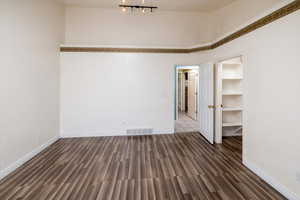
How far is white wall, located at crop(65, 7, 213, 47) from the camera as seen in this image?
176 inches

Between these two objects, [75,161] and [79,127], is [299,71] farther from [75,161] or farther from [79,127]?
[79,127]

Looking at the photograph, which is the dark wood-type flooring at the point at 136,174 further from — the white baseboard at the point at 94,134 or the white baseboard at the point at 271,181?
the white baseboard at the point at 94,134

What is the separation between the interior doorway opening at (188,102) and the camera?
215 inches

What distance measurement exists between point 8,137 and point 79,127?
6.23 feet

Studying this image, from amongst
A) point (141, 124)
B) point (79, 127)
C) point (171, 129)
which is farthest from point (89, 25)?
point (171, 129)

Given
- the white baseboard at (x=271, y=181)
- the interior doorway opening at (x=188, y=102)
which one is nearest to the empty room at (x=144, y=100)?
the white baseboard at (x=271, y=181)

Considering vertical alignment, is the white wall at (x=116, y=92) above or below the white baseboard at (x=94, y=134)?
above

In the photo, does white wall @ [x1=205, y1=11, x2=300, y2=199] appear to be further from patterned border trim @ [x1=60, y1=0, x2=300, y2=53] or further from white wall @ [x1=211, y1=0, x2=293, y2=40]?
white wall @ [x1=211, y1=0, x2=293, y2=40]

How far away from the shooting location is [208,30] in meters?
4.81

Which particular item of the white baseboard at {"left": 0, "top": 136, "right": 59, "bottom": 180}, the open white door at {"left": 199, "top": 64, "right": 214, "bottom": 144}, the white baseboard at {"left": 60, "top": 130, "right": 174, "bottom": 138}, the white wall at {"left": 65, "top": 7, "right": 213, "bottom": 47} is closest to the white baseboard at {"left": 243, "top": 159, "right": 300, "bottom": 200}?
the open white door at {"left": 199, "top": 64, "right": 214, "bottom": 144}

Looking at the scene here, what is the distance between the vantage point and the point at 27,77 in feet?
9.36

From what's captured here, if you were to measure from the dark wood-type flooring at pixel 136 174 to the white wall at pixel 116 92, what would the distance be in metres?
0.83

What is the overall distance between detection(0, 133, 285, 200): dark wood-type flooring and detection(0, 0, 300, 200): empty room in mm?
21

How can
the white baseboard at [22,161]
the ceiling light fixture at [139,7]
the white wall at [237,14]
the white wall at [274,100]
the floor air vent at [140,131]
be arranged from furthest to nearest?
the floor air vent at [140,131] → the ceiling light fixture at [139,7] → the white wall at [237,14] → the white baseboard at [22,161] → the white wall at [274,100]
